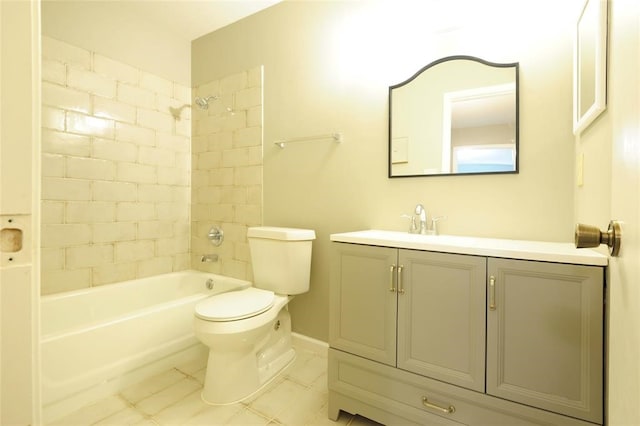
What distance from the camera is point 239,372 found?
1.70 metres

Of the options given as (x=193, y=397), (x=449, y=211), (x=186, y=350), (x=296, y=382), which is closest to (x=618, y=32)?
(x=449, y=211)

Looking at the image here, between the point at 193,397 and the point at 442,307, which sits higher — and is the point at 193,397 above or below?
below

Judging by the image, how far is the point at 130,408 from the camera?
5.26ft

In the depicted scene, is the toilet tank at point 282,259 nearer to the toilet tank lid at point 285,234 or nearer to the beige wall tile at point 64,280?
the toilet tank lid at point 285,234

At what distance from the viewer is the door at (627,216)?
1.51ft

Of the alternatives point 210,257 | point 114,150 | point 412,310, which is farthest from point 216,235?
point 412,310

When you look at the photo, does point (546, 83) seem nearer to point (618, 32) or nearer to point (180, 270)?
point (618, 32)

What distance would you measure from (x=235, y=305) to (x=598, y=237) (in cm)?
161

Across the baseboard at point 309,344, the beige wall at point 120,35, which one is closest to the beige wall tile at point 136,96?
the beige wall at point 120,35

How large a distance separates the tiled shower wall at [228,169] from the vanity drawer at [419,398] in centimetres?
123

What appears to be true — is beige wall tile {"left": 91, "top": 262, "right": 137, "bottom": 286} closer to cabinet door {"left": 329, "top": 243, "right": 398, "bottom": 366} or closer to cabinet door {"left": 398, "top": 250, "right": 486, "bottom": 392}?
cabinet door {"left": 329, "top": 243, "right": 398, "bottom": 366}

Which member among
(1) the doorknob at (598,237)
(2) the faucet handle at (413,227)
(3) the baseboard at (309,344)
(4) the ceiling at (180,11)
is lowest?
(3) the baseboard at (309,344)

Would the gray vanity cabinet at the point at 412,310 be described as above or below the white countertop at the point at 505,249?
below

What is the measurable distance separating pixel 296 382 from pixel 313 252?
32.2 inches
